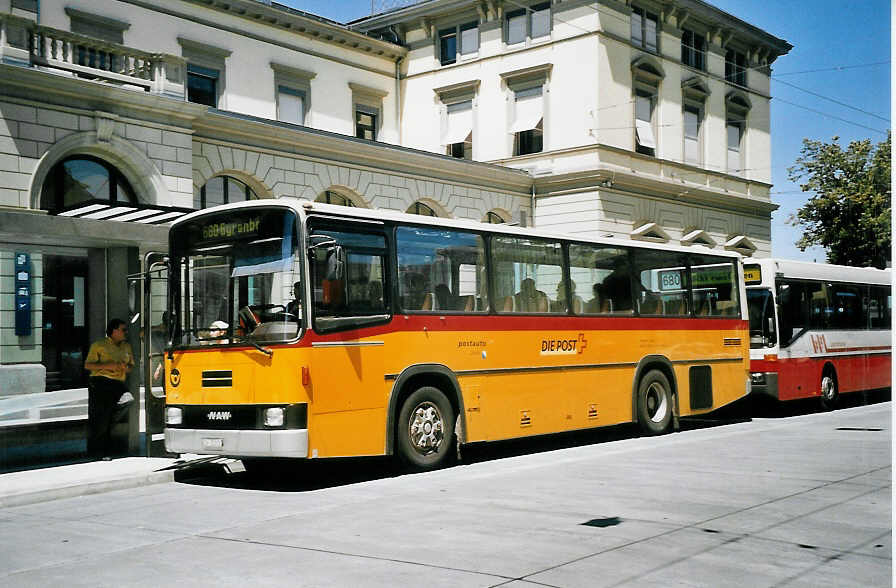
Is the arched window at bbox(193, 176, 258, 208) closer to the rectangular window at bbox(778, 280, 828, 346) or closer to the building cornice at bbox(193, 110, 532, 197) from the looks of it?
the building cornice at bbox(193, 110, 532, 197)

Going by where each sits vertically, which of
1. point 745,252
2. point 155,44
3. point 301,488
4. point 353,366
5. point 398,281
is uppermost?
point 155,44

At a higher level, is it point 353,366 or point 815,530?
point 353,366

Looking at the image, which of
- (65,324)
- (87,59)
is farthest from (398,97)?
(65,324)

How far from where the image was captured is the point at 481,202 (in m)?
34.1

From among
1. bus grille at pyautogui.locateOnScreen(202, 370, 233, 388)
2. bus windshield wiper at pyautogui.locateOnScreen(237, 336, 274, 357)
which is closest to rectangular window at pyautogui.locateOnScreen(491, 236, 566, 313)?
bus windshield wiper at pyautogui.locateOnScreen(237, 336, 274, 357)

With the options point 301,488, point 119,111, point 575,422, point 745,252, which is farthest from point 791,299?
point 745,252

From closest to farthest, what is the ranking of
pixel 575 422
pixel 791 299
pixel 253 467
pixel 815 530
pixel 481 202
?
pixel 815 530 < pixel 253 467 < pixel 575 422 < pixel 791 299 < pixel 481 202

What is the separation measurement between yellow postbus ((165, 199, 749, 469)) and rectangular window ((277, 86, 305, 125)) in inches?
794

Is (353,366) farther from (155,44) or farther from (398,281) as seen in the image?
(155,44)

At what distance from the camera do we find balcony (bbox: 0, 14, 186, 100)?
20.8m

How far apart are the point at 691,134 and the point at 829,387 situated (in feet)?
67.6

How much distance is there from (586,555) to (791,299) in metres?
13.8

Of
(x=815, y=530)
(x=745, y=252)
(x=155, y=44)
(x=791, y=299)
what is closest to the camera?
(x=815, y=530)

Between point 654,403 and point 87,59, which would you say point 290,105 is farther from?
point 654,403
